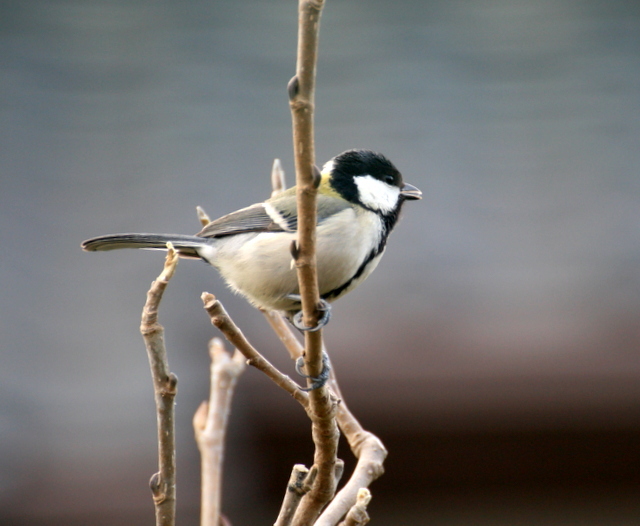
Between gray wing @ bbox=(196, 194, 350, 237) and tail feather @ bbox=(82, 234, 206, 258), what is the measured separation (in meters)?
0.04

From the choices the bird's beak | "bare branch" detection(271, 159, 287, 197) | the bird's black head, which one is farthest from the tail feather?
the bird's beak

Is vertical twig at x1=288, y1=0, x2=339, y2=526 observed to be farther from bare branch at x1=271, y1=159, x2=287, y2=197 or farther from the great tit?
bare branch at x1=271, y1=159, x2=287, y2=197

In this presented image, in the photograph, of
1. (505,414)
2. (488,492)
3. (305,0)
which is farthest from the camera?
(488,492)

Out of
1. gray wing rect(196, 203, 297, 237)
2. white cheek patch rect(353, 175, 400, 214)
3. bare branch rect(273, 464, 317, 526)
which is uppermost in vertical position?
white cheek patch rect(353, 175, 400, 214)

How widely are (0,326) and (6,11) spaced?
78.5 inches

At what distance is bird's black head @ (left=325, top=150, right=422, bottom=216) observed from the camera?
7.61 feet

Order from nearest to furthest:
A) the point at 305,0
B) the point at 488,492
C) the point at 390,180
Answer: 1. the point at 305,0
2. the point at 390,180
3. the point at 488,492

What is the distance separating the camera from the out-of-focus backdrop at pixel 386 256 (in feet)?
9.16

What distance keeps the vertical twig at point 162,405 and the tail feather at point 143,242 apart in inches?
33.4

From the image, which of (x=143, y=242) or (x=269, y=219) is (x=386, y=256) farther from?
(x=143, y=242)

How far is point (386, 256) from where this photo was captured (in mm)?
3502

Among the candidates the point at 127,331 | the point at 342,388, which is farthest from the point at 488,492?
the point at 127,331

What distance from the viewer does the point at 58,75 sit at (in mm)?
4141

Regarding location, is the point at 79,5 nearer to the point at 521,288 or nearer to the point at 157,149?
the point at 157,149
